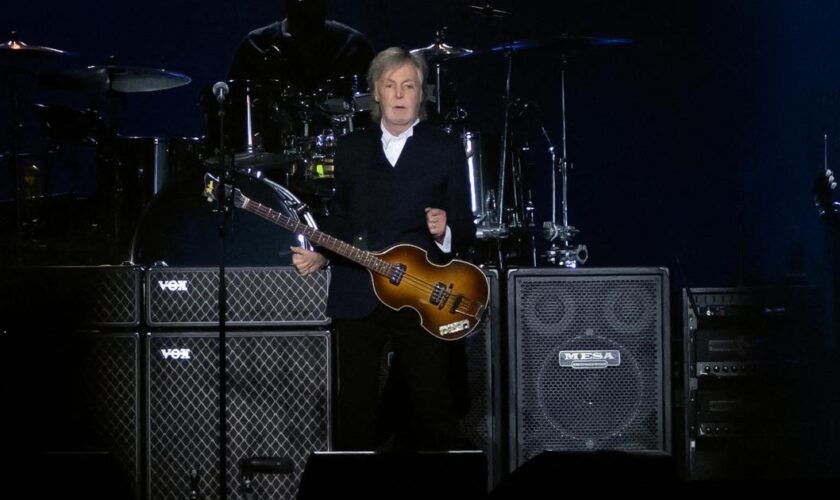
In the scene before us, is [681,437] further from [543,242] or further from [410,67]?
[543,242]

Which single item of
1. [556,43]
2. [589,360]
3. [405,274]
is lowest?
[589,360]

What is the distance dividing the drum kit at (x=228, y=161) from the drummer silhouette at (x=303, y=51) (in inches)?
24.2

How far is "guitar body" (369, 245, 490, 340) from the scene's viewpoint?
15.1 ft

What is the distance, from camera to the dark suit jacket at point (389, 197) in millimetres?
4609

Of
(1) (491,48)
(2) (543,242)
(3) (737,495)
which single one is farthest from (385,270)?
(2) (543,242)

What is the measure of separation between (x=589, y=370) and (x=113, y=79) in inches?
194

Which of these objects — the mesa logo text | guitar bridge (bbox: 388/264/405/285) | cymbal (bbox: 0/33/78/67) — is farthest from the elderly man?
cymbal (bbox: 0/33/78/67)

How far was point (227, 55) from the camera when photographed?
9.93 m

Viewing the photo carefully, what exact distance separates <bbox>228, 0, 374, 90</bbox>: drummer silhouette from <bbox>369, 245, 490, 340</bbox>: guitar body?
3.35m

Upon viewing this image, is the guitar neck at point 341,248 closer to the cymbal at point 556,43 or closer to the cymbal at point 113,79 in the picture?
the cymbal at point 556,43

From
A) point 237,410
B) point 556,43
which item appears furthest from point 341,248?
point 556,43

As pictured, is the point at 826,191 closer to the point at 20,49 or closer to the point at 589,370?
the point at 589,370

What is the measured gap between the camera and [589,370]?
17.6 ft

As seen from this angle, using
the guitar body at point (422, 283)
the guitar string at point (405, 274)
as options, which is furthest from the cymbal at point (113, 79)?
the guitar body at point (422, 283)
